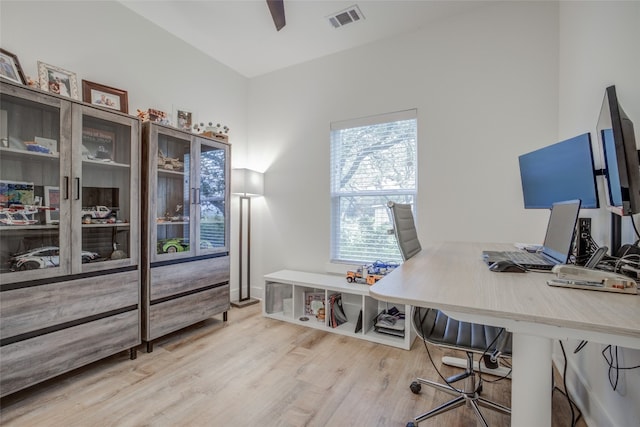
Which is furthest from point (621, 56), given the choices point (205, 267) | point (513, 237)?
point (205, 267)

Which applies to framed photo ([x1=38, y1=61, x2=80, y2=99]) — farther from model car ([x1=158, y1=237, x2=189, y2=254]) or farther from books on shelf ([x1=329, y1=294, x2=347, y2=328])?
books on shelf ([x1=329, y1=294, x2=347, y2=328])

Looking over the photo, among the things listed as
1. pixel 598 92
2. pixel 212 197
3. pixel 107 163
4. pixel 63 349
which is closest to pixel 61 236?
pixel 107 163

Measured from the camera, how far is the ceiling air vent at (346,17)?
7.70ft

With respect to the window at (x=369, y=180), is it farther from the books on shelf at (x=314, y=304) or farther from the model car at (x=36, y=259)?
the model car at (x=36, y=259)

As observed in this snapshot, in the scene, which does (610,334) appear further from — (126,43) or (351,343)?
(126,43)

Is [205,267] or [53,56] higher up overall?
[53,56]

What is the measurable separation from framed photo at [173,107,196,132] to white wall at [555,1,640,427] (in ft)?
9.82

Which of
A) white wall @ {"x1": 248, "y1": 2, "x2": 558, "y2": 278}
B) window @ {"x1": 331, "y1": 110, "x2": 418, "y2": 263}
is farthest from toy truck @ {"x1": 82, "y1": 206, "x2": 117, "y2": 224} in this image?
window @ {"x1": 331, "y1": 110, "x2": 418, "y2": 263}

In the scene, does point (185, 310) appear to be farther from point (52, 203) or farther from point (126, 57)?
point (126, 57)

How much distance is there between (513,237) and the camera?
2.21m

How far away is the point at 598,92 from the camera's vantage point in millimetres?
1527

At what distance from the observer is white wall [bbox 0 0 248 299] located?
1.85 m

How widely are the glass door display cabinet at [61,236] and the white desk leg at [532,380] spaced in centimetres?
225

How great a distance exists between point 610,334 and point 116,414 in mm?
2057
